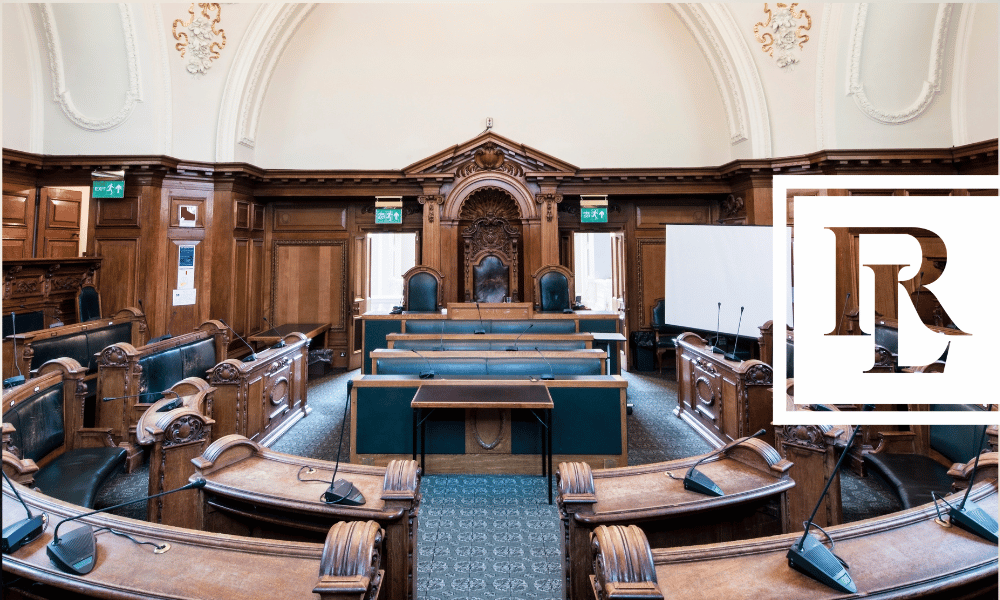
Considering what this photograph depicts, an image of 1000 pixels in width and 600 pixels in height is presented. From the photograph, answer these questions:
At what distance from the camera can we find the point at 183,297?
759cm

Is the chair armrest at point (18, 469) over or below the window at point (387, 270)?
below

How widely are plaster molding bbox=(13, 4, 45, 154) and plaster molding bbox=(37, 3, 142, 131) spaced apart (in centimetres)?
16

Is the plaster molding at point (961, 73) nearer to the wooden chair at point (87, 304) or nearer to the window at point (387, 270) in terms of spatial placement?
the window at point (387, 270)

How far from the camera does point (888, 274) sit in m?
7.23

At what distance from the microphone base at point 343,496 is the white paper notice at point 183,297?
6.55 meters

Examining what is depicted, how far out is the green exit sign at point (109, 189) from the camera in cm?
723

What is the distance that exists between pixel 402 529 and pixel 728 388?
354cm

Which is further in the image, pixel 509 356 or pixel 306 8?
pixel 306 8

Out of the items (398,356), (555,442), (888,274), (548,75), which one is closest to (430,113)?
(548,75)

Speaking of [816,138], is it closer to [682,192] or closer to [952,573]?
[682,192]

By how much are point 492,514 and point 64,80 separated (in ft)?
27.1

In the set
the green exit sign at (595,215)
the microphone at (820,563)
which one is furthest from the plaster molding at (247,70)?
the microphone at (820,563)

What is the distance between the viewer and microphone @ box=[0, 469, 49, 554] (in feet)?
5.74

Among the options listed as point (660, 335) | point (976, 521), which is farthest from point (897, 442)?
point (660, 335)
